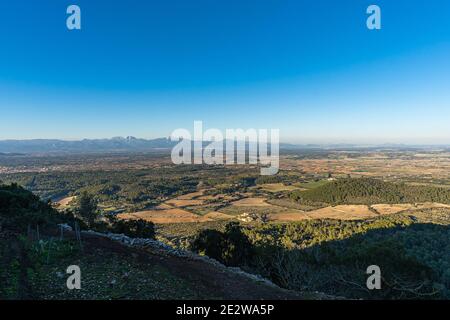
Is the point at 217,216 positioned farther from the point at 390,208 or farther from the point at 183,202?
the point at 390,208

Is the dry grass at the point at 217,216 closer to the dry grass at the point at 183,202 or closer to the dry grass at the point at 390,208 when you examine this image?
the dry grass at the point at 183,202

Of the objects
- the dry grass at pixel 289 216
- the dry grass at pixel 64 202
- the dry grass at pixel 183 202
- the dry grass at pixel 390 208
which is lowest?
the dry grass at pixel 289 216

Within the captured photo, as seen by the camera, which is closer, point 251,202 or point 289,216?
point 289,216

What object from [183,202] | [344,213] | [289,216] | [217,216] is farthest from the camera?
[183,202]

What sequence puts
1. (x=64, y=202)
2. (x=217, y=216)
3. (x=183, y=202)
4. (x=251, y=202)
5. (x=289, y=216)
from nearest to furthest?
(x=289, y=216) → (x=217, y=216) → (x=64, y=202) → (x=183, y=202) → (x=251, y=202)

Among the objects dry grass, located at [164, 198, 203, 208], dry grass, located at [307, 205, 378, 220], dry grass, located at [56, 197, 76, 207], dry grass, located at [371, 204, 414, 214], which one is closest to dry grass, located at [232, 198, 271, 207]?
dry grass, located at [164, 198, 203, 208]

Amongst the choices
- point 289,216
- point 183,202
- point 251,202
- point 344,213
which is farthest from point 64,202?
point 344,213

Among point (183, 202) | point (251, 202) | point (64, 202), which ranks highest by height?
point (64, 202)

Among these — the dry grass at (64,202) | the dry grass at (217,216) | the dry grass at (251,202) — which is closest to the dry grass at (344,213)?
the dry grass at (251,202)

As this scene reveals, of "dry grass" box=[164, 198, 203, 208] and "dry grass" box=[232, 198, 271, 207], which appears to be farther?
"dry grass" box=[164, 198, 203, 208]

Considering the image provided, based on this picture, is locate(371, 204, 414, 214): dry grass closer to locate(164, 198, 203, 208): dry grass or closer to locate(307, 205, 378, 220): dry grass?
locate(307, 205, 378, 220): dry grass

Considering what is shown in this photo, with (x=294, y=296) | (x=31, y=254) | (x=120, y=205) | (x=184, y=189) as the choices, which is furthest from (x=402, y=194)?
(x=31, y=254)
